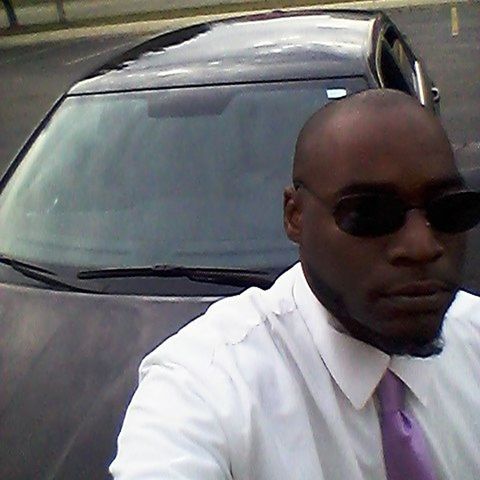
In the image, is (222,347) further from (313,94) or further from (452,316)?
(313,94)

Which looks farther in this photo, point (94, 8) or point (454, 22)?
point (94, 8)

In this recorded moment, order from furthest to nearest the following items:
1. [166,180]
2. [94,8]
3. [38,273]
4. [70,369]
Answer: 1. [94,8]
2. [166,180]
3. [38,273]
4. [70,369]

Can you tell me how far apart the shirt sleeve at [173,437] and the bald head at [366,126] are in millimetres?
357

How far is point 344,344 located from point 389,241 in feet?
0.56

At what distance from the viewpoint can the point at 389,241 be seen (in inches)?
64.3

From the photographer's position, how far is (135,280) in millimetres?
3572

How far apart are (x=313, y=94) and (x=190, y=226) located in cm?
62

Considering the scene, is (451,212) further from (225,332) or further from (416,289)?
(225,332)

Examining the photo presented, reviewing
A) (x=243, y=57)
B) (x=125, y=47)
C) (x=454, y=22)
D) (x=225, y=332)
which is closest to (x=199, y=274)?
(x=243, y=57)

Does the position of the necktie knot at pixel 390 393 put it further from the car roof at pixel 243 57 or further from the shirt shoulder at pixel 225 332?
the car roof at pixel 243 57

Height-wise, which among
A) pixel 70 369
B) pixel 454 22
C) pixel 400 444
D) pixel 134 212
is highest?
pixel 400 444

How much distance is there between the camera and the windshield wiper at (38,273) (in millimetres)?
3619

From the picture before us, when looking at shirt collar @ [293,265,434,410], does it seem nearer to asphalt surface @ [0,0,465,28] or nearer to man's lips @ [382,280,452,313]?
man's lips @ [382,280,452,313]

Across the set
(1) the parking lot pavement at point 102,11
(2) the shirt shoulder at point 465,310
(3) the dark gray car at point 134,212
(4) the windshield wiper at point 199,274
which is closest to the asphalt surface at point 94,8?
(1) the parking lot pavement at point 102,11
